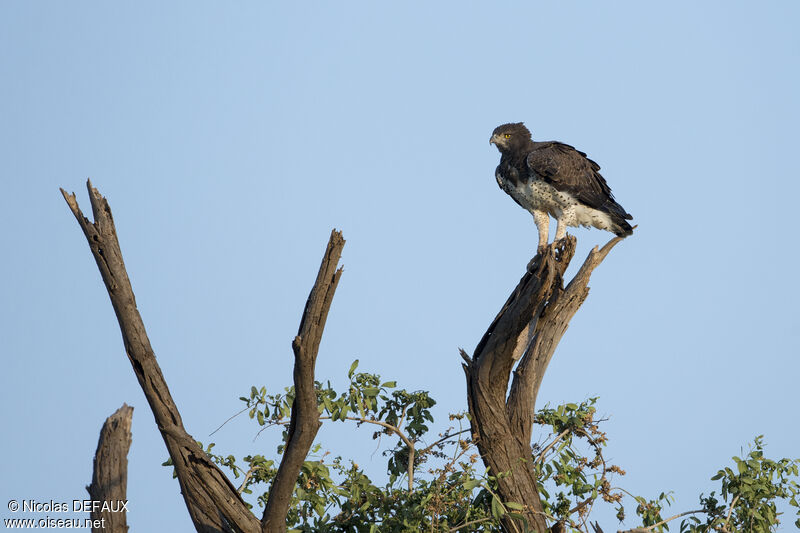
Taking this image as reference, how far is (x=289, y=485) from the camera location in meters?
6.45

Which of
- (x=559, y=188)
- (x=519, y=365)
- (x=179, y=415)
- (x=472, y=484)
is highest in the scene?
(x=559, y=188)

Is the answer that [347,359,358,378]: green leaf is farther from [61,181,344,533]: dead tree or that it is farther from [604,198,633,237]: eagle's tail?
[604,198,633,237]: eagle's tail

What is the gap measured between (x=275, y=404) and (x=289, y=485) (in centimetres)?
121

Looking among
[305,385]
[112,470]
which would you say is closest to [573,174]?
[305,385]

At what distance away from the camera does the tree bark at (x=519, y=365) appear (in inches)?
318

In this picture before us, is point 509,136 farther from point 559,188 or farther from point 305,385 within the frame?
point 305,385

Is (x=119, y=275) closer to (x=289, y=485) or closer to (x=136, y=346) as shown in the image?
(x=136, y=346)

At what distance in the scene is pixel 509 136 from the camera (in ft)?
38.5

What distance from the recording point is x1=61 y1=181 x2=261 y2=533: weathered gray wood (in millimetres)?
6168

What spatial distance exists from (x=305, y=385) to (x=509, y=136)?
6583mm

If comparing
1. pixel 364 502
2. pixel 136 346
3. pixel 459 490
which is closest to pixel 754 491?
pixel 459 490

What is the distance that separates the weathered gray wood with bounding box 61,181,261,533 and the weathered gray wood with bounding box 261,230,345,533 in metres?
0.20

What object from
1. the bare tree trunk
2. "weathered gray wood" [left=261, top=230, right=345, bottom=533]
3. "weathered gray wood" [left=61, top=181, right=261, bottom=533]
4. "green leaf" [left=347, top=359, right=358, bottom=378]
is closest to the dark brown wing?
"green leaf" [left=347, top=359, right=358, bottom=378]

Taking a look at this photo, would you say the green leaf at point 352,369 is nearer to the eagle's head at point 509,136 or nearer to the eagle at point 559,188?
the eagle at point 559,188
